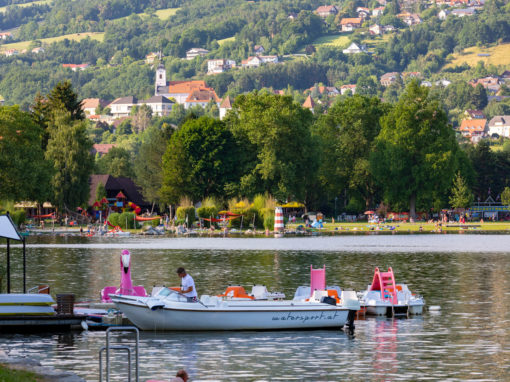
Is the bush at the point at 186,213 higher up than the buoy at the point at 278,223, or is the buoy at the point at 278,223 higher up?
the bush at the point at 186,213

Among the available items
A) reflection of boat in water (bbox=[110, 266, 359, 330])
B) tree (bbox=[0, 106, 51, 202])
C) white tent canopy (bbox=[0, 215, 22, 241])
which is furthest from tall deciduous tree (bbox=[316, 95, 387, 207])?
reflection of boat in water (bbox=[110, 266, 359, 330])

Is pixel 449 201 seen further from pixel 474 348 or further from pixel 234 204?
pixel 474 348

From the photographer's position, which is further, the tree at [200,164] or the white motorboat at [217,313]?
the tree at [200,164]

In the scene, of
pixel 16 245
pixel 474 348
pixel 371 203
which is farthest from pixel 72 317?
pixel 371 203

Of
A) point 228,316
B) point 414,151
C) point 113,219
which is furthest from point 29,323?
point 414,151

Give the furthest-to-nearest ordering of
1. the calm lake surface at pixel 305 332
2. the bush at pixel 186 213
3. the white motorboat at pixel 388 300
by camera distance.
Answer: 1. the bush at pixel 186 213
2. the white motorboat at pixel 388 300
3. the calm lake surface at pixel 305 332

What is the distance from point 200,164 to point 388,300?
314 ft

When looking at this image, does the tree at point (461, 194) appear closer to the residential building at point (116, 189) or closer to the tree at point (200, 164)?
the tree at point (200, 164)

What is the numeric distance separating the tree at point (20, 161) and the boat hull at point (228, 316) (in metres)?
67.9

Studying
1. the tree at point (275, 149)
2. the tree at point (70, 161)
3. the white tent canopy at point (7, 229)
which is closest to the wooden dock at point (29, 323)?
the white tent canopy at point (7, 229)

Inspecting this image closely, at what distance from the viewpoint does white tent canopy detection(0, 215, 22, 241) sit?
3699 cm

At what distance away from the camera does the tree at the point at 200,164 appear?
447 ft

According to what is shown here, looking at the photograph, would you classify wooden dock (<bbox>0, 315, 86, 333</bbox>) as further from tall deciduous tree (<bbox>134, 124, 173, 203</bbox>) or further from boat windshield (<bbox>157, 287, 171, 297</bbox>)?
tall deciduous tree (<bbox>134, 124, 173, 203</bbox>)

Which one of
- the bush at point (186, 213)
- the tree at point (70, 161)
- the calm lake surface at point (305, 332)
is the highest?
the tree at point (70, 161)
